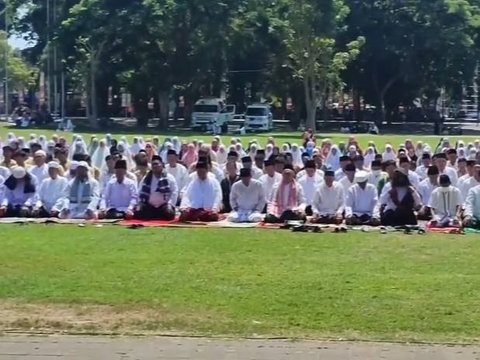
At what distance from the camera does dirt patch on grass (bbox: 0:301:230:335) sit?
8.55 metres

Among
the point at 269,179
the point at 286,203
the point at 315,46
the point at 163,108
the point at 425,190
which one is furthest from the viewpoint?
the point at 163,108

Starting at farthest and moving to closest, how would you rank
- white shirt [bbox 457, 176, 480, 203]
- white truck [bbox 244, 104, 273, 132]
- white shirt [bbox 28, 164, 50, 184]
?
1. white truck [bbox 244, 104, 273, 132]
2. white shirt [bbox 28, 164, 50, 184]
3. white shirt [bbox 457, 176, 480, 203]

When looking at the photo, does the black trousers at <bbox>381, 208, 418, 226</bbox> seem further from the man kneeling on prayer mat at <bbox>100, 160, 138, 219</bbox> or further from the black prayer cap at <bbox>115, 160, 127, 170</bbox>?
the black prayer cap at <bbox>115, 160, 127, 170</bbox>

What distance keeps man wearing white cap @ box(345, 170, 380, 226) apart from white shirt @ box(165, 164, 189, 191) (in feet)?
11.7

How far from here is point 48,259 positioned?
1246cm

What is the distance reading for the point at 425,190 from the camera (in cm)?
1831

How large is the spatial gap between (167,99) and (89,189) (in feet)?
152

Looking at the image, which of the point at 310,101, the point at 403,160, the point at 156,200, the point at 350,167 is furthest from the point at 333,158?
the point at 310,101

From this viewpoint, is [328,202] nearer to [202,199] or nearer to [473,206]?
[202,199]

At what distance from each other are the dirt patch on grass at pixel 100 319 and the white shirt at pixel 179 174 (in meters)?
9.94

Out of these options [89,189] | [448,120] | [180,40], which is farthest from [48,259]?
[448,120]

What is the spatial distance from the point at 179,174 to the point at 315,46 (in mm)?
40065

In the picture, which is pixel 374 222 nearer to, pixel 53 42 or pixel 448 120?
pixel 53 42

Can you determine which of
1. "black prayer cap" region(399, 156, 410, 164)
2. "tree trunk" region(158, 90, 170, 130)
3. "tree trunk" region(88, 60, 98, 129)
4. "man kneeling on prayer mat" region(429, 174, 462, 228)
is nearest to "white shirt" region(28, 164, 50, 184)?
"black prayer cap" region(399, 156, 410, 164)
